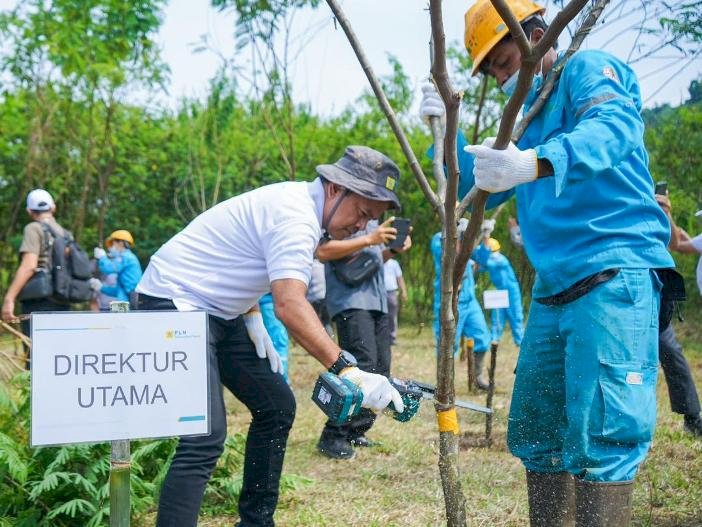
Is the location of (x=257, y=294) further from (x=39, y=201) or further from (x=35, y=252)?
(x=39, y=201)

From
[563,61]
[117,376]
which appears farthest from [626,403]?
[117,376]

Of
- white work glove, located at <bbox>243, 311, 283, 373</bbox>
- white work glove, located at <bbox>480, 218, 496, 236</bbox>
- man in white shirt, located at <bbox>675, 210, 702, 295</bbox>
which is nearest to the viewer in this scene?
white work glove, located at <bbox>243, 311, 283, 373</bbox>

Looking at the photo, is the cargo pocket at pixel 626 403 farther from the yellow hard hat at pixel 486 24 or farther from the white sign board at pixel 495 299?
the white sign board at pixel 495 299

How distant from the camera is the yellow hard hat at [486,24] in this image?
2.48 meters

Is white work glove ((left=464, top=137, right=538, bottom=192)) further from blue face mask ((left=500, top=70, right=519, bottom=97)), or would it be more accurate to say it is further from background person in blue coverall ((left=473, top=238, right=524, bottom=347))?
background person in blue coverall ((left=473, top=238, right=524, bottom=347))

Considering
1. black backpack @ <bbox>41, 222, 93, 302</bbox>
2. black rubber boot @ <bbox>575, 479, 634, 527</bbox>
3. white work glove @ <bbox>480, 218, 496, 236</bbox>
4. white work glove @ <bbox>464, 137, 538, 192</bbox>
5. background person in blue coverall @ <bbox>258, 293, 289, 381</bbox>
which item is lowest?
black rubber boot @ <bbox>575, 479, 634, 527</bbox>

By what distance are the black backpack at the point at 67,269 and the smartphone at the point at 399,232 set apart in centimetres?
301

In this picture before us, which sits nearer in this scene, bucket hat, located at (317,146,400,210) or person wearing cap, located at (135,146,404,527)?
person wearing cap, located at (135,146,404,527)

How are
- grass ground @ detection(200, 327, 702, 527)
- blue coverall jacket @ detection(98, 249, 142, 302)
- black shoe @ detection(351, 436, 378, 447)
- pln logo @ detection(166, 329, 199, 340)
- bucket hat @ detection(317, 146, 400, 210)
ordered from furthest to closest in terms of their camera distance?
blue coverall jacket @ detection(98, 249, 142, 302) < black shoe @ detection(351, 436, 378, 447) < grass ground @ detection(200, 327, 702, 527) < bucket hat @ detection(317, 146, 400, 210) < pln logo @ detection(166, 329, 199, 340)

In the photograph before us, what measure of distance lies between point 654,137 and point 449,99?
3551 mm

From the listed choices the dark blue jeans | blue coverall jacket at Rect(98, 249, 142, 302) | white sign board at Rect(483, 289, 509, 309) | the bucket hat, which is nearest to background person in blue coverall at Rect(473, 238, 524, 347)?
white sign board at Rect(483, 289, 509, 309)

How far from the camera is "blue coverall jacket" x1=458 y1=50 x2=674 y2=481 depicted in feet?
7.07

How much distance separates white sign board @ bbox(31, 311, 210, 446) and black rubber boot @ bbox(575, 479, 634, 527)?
1.15 metres

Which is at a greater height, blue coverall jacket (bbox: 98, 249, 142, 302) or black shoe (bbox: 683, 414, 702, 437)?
blue coverall jacket (bbox: 98, 249, 142, 302)
